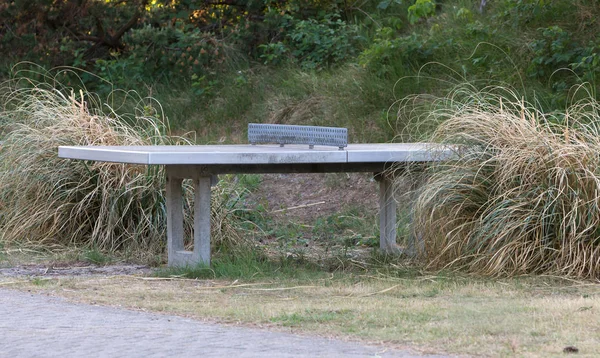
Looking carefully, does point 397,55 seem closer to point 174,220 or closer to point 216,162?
point 174,220

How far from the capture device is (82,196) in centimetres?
1063

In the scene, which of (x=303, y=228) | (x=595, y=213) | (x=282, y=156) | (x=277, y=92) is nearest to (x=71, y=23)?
(x=277, y=92)

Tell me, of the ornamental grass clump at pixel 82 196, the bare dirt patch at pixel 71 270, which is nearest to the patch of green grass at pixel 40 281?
the bare dirt patch at pixel 71 270

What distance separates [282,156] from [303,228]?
4.35 m

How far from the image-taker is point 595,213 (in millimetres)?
8117

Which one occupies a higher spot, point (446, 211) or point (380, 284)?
point (446, 211)

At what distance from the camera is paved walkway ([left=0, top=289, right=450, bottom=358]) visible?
17.4 feet

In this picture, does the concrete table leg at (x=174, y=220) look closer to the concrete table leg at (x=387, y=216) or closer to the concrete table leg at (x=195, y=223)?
the concrete table leg at (x=195, y=223)

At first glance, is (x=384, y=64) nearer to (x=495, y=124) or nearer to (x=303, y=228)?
(x=303, y=228)

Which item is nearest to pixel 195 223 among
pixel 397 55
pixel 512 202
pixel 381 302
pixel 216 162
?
pixel 216 162

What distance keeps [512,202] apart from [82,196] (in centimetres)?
462

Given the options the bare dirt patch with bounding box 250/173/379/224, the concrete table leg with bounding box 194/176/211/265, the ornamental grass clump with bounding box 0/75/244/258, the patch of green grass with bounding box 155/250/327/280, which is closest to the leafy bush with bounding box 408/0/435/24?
the bare dirt patch with bounding box 250/173/379/224

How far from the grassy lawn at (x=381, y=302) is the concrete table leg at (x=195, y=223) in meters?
0.23

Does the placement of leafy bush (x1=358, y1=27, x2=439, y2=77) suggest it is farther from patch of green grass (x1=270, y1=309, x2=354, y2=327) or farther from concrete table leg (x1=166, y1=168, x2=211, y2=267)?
patch of green grass (x1=270, y1=309, x2=354, y2=327)
